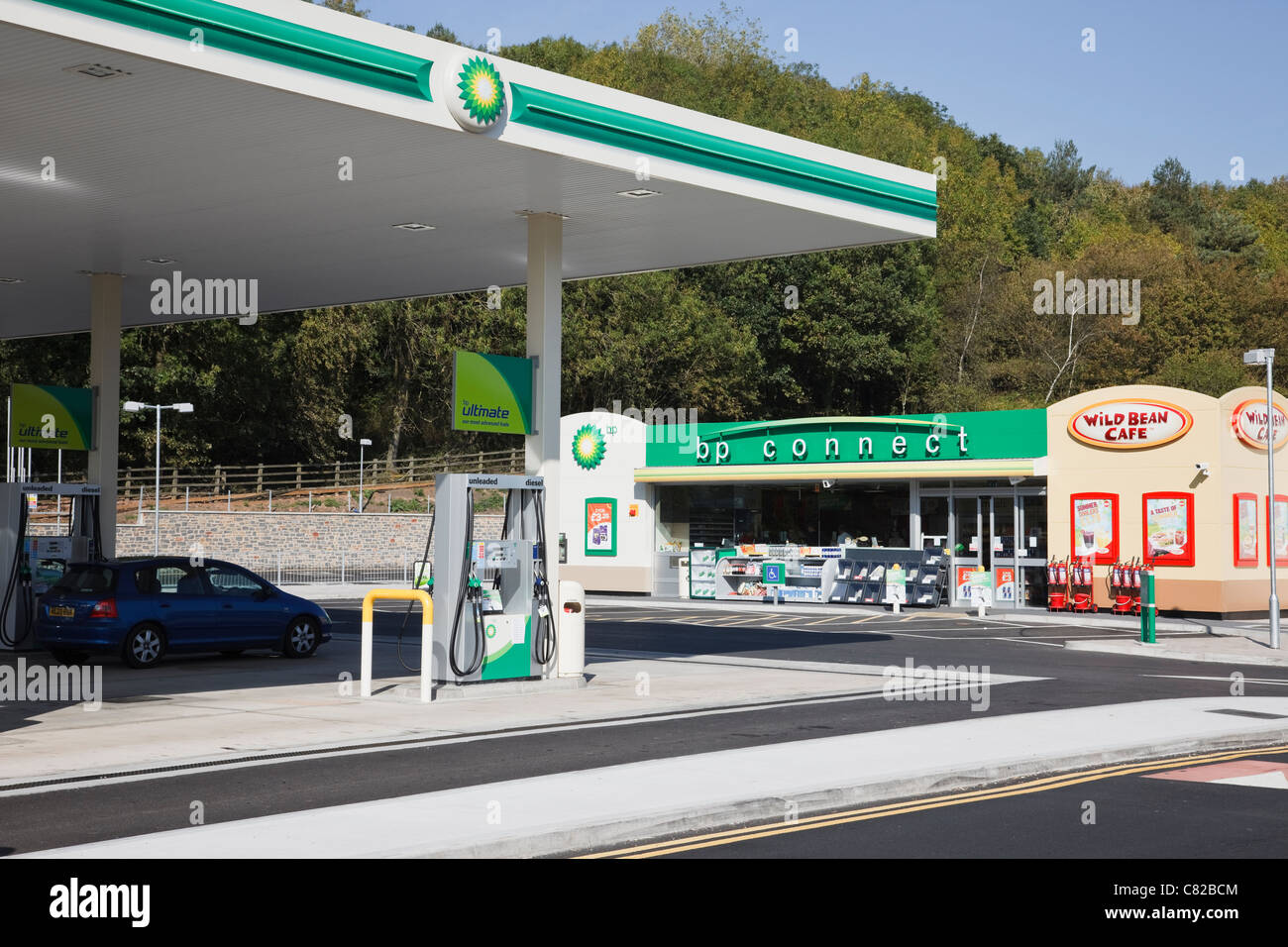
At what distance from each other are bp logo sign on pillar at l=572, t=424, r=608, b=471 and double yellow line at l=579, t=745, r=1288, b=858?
2852cm

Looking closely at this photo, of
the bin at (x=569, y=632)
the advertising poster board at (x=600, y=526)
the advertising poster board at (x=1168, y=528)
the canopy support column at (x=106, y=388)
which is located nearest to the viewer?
the bin at (x=569, y=632)

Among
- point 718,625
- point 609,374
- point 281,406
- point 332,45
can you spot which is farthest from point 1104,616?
point 281,406

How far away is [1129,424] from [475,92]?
913 inches

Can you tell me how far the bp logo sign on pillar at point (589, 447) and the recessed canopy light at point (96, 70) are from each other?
2862cm

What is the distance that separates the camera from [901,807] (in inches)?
392

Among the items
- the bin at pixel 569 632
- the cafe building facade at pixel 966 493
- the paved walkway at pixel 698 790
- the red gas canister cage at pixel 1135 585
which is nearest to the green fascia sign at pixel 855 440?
the cafe building facade at pixel 966 493

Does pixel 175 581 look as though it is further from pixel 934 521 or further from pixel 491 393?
pixel 934 521

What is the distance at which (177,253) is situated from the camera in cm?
2042

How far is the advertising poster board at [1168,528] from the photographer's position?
31984 mm

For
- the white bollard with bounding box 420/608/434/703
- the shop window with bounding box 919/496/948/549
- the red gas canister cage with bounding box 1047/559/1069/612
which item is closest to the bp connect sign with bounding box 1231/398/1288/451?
the red gas canister cage with bounding box 1047/559/1069/612

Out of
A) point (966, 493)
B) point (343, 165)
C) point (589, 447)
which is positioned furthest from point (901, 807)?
point (589, 447)

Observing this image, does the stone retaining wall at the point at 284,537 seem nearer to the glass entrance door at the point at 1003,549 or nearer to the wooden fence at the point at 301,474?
the wooden fence at the point at 301,474

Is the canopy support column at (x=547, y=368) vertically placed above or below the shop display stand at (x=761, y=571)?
above
